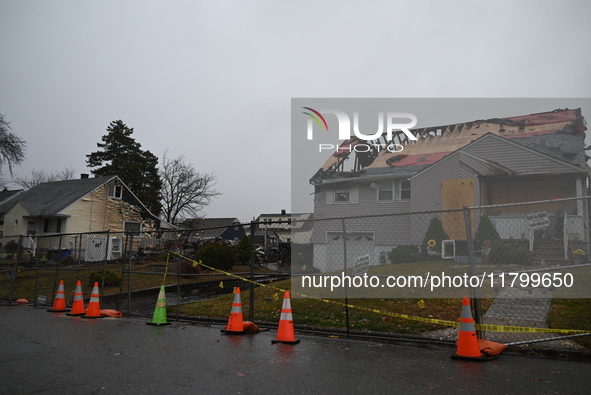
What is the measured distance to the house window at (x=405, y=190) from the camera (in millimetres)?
25206

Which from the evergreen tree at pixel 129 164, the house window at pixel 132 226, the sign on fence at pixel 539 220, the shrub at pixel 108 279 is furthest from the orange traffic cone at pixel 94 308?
the evergreen tree at pixel 129 164

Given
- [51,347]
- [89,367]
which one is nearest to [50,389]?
[89,367]

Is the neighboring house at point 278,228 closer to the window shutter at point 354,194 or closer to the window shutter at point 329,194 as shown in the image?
the window shutter at point 329,194

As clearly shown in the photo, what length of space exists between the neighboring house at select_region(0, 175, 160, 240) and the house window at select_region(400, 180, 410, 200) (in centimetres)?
2116

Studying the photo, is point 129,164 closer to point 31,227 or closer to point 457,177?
point 31,227

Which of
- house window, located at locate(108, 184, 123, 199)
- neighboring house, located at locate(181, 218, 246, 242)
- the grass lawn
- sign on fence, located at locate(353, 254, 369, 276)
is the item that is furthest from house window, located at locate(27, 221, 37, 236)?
sign on fence, located at locate(353, 254, 369, 276)

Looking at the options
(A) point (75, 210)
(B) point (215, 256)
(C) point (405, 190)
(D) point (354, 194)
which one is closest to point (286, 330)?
(B) point (215, 256)

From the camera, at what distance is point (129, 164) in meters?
50.0

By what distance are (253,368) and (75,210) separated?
2921cm

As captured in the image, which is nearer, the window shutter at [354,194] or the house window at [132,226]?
the window shutter at [354,194]

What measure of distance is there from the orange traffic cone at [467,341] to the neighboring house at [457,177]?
37.7 feet

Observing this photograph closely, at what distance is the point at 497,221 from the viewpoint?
18.1 m

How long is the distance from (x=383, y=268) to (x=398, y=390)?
665cm

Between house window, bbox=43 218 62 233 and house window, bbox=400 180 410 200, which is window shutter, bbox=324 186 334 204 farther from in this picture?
house window, bbox=43 218 62 233
